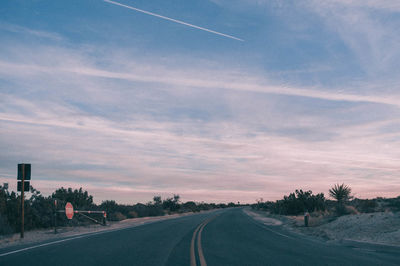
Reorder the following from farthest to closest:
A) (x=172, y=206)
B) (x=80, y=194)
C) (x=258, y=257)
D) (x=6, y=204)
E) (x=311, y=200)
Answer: (x=172, y=206) → (x=311, y=200) → (x=80, y=194) → (x=6, y=204) → (x=258, y=257)

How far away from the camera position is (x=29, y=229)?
25.6 meters

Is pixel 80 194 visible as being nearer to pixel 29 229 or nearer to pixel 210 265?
pixel 29 229

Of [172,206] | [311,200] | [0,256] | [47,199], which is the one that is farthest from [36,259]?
[172,206]

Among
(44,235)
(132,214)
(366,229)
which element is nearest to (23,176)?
(44,235)

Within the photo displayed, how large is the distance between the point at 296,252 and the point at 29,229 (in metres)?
20.1

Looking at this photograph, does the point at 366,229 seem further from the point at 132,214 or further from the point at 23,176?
the point at 132,214

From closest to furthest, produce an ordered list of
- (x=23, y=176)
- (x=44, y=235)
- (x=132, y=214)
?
(x=23, y=176), (x=44, y=235), (x=132, y=214)

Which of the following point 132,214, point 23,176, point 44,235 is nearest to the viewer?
point 23,176

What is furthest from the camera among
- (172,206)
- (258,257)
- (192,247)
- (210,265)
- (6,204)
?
(172,206)

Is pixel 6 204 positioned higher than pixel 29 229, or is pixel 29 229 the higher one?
pixel 6 204

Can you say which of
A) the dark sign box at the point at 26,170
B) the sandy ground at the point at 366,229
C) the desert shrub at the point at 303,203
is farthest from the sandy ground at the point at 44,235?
the desert shrub at the point at 303,203

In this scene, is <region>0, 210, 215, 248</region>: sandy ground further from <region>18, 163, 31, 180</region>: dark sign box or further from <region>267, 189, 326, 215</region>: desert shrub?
<region>267, 189, 326, 215</region>: desert shrub

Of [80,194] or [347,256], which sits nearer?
[347,256]

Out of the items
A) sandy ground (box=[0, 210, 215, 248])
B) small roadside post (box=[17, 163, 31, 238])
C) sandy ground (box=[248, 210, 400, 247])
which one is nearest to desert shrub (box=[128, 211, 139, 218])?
sandy ground (box=[0, 210, 215, 248])
